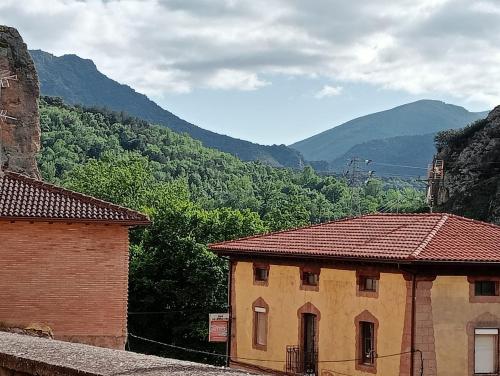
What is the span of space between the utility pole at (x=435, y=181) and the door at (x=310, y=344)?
37.7m

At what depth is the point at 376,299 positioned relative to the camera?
24250 millimetres

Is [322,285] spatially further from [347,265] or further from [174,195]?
[174,195]

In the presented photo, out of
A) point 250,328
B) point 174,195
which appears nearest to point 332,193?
point 174,195

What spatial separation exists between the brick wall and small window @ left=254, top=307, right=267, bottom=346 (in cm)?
574

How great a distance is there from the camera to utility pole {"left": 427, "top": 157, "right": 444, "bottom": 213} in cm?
6366

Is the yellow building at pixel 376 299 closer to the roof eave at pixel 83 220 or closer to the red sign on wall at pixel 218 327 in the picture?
the red sign on wall at pixel 218 327

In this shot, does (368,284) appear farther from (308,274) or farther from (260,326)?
(260,326)

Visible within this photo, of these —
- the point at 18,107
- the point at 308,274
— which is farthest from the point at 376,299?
the point at 18,107

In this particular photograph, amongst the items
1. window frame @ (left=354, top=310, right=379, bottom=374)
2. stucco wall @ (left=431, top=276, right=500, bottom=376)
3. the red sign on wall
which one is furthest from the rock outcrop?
stucco wall @ (left=431, top=276, right=500, bottom=376)

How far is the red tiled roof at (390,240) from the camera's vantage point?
23.6 m

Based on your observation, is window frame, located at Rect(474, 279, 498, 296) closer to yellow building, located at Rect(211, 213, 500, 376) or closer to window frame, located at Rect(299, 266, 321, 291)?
yellow building, located at Rect(211, 213, 500, 376)

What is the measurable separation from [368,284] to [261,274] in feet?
17.5

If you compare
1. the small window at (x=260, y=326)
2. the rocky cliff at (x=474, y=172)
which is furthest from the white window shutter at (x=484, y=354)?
the rocky cliff at (x=474, y=172)

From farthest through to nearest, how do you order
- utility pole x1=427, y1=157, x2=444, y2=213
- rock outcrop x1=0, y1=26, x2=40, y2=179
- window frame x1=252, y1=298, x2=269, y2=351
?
utility pole x1=427, y1=157, x2=444, y2=213 → rock outcrop x1=0, y1=26, x2=40, y2=179 → window frame x1=252, y1=298, x2=269, y2=351
